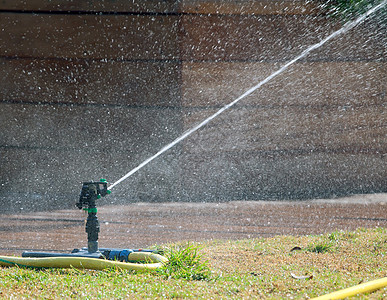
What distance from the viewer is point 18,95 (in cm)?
365

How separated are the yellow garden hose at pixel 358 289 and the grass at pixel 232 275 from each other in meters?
0.02

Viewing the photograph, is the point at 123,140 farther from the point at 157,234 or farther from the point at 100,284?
the point at 100,284

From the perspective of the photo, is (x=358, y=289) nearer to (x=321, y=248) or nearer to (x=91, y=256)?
(x=321, y=248)

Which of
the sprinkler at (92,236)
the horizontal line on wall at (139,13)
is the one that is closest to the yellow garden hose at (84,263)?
the sprinkler at (92,236)

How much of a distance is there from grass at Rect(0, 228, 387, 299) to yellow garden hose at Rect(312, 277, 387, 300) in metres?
→ 0.02

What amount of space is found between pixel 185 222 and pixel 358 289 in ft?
4.66

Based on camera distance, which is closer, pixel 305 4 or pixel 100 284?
pixel 100 284

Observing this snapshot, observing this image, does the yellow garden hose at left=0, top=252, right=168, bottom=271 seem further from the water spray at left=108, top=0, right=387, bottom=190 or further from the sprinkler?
A: the water spray at left=108, top=0, right=387, bottom=190

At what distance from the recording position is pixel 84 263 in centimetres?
177

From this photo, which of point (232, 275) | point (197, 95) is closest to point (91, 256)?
point (232, 275)

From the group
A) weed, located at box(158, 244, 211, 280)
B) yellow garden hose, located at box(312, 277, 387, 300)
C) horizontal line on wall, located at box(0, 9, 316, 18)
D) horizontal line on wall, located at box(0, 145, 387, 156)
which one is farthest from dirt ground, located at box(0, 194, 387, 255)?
horizontal line on wall, located at box(0, 9, 316, 18)

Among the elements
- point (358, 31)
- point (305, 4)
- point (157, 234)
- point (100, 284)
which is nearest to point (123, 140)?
point (157, 234)

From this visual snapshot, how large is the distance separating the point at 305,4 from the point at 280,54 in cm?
39

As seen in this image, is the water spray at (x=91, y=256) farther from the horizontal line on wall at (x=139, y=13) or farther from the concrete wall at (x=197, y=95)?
the horizontal line on wall at (x=139, y=13)
